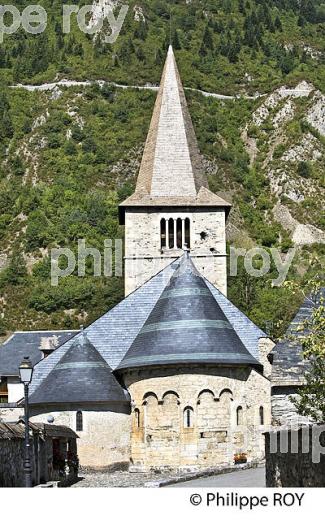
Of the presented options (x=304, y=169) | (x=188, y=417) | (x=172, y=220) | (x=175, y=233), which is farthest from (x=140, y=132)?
(x=188, y=417)

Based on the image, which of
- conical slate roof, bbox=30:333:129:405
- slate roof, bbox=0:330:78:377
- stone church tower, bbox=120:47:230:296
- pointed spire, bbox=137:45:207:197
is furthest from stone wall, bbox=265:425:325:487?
slate roof, bbox=0:330:78:377

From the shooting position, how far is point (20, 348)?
6328 centimetres

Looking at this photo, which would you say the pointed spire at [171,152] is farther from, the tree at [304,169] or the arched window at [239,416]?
the tree at [304,169]

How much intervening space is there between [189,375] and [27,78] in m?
124

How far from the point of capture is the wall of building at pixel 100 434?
1534 inches

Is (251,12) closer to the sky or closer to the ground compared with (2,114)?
closer to the sky

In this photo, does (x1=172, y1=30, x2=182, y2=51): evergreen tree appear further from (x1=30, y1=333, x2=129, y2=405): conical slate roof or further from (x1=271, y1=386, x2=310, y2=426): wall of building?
(x1=271, y1=386, x2=310, y2=426): wall of building

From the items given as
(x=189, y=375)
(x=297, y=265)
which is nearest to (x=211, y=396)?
(x=189, y=375)

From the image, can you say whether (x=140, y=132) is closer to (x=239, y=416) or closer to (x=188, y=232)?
(x=188, y=232)

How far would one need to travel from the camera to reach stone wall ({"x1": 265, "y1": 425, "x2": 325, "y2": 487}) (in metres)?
19.3

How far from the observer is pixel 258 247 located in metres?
118

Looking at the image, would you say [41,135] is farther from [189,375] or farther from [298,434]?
[298,434]

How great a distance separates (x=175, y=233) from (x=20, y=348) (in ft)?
49.6

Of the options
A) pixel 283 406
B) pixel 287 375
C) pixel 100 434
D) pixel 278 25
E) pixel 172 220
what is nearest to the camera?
pixel 287 375
